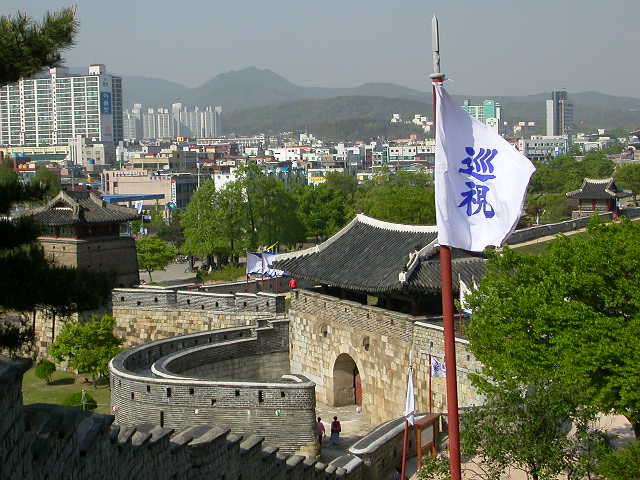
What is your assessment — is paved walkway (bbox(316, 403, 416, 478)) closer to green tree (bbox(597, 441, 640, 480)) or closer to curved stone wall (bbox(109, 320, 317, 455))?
curved stone wall (bbox(109, 320, 317, 455))

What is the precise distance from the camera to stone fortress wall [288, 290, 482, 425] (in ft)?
69.1

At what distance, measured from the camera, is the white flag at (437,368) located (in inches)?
821

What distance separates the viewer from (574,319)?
47.8ft

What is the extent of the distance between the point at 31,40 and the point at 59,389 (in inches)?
709

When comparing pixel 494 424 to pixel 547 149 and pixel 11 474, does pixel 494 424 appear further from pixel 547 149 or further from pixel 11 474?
pixel 547 149

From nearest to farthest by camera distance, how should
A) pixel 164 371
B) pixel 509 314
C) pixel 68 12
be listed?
pixel 68 12 < pixel 509 314 < pixel 164 371

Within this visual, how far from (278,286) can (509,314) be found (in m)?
19.6

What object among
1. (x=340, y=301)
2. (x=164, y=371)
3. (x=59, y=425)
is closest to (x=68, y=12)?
(x=59, y=425)

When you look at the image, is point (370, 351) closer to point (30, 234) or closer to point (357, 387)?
point (357, 387)

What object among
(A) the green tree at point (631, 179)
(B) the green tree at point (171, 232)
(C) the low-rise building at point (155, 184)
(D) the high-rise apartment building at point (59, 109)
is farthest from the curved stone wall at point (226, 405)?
(D) the high-rise apartment building at point (59, 109)

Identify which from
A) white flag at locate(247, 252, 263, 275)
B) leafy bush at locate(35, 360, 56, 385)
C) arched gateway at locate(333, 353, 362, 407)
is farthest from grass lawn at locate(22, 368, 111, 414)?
white flag at locate(247, 252, 263, 275)

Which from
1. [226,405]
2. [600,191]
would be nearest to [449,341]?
[226,405]

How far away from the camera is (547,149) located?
650 feet

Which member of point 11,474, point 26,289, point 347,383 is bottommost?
point 347,383
